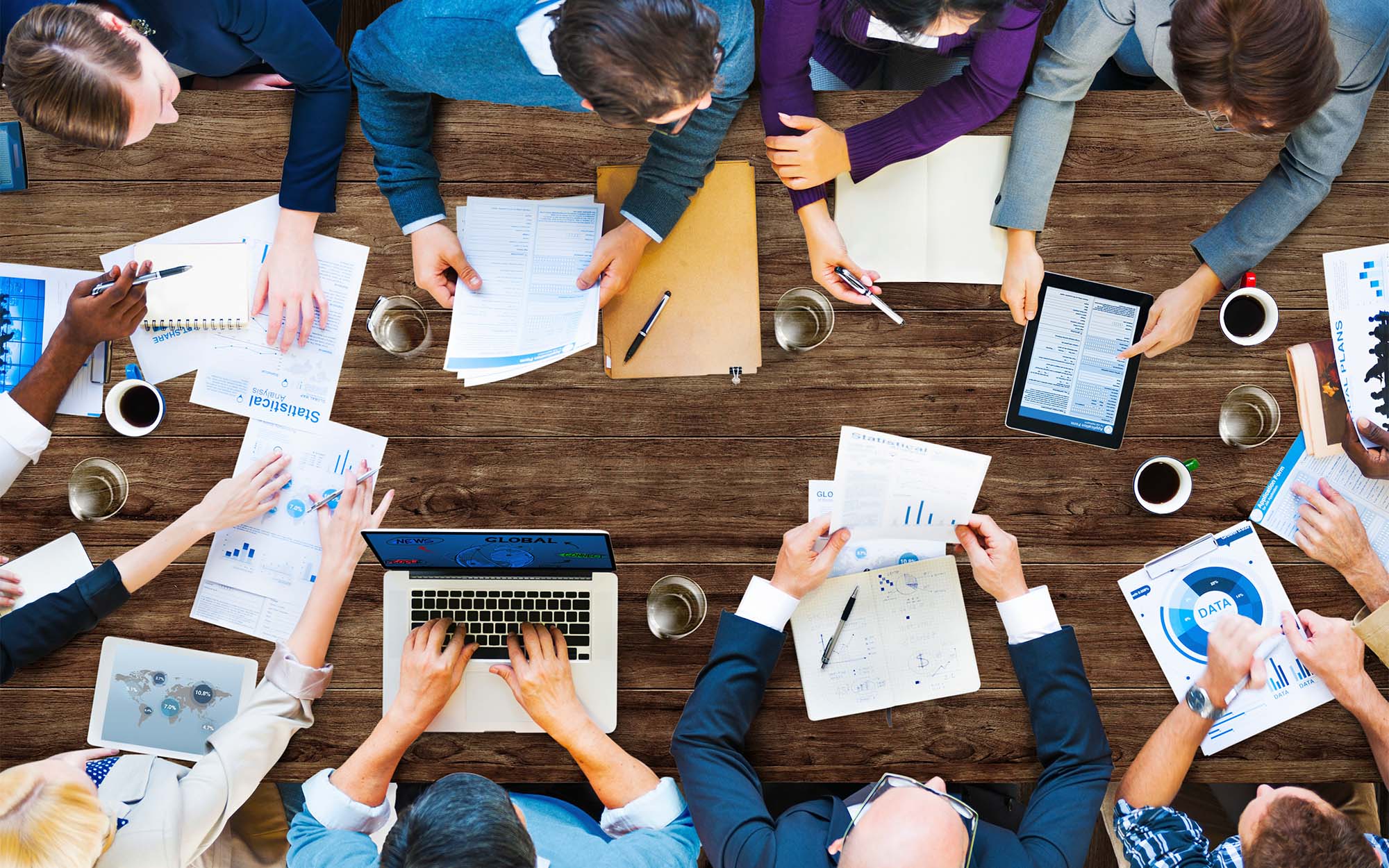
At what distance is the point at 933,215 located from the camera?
1667 millimetres

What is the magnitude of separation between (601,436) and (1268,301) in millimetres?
1232

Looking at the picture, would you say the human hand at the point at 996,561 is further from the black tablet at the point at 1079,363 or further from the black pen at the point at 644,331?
the black pen at the point at 644,331

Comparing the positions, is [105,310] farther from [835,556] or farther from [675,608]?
[835,556]

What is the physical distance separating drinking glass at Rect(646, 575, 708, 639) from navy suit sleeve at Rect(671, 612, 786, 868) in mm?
71

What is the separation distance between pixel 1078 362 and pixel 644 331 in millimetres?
794

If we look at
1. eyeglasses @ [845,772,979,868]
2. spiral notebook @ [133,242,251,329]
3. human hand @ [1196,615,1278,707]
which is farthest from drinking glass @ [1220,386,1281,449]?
spiral notebook @ [133,242,251,329]

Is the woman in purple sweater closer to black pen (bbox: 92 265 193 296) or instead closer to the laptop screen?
the laptop screen

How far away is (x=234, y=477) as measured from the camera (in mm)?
1637

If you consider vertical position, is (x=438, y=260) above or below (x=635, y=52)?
below

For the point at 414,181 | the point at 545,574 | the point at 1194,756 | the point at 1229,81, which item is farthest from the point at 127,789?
the point at 1229,81

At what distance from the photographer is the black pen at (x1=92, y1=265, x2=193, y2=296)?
5.27 ft

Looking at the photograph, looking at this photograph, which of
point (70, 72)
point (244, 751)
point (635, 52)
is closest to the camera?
point (635, 52)

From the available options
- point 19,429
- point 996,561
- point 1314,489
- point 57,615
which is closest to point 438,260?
point 19,429

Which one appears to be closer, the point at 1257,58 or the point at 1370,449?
the point at 1257,58
